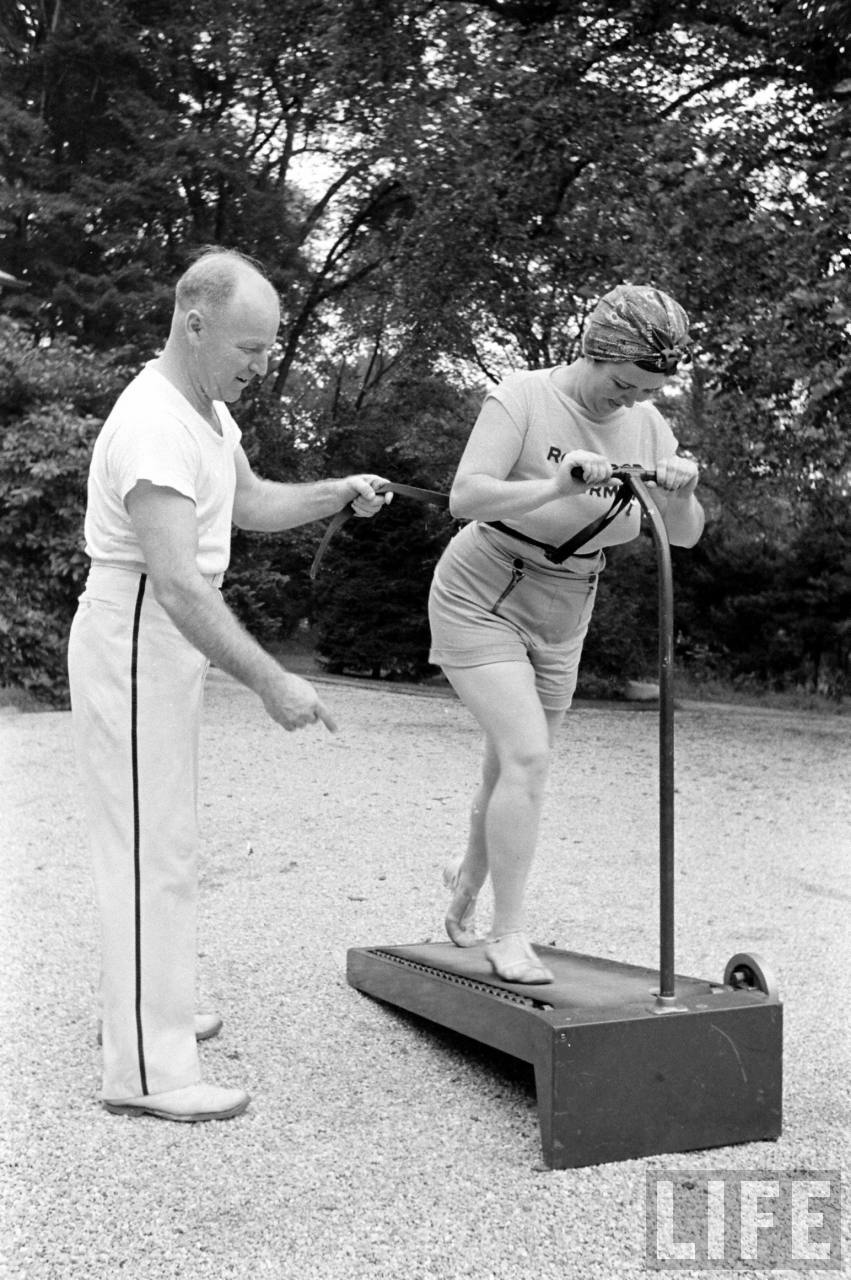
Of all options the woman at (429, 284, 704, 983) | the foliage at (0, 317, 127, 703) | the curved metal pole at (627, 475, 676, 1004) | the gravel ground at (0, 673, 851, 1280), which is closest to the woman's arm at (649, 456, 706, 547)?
the woman at (429, 284, 704, 983)

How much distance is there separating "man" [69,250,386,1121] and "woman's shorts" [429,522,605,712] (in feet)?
2.24

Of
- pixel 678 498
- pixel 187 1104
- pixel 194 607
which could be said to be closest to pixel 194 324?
pixel 194 607

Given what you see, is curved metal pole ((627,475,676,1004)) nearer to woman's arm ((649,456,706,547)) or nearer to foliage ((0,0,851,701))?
woman's arm ((649,456,706,547))

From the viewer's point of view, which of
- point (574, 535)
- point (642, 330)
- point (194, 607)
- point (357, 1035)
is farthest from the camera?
point (357, 1035)

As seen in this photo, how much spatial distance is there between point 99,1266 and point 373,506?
190 centimetres

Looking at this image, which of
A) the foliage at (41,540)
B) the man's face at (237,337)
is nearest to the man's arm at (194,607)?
the man's face at (237,337)

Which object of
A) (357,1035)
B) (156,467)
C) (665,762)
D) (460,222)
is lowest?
(357,1035)

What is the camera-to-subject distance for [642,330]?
314 cm

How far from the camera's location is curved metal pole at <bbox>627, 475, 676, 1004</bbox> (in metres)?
2.96

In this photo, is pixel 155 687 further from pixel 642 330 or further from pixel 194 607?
pixel 642 330

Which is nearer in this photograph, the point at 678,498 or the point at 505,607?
the point at 678,498

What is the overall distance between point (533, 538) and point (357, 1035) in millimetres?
1457

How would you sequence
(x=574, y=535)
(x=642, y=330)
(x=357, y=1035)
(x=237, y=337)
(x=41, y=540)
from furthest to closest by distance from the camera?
(x=41, y=540)
(x=357, y=1035)
(x=574, y=535)
(x=642, y=330)
(x=237, y=337)

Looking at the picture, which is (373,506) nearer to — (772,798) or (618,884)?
(618,884)
